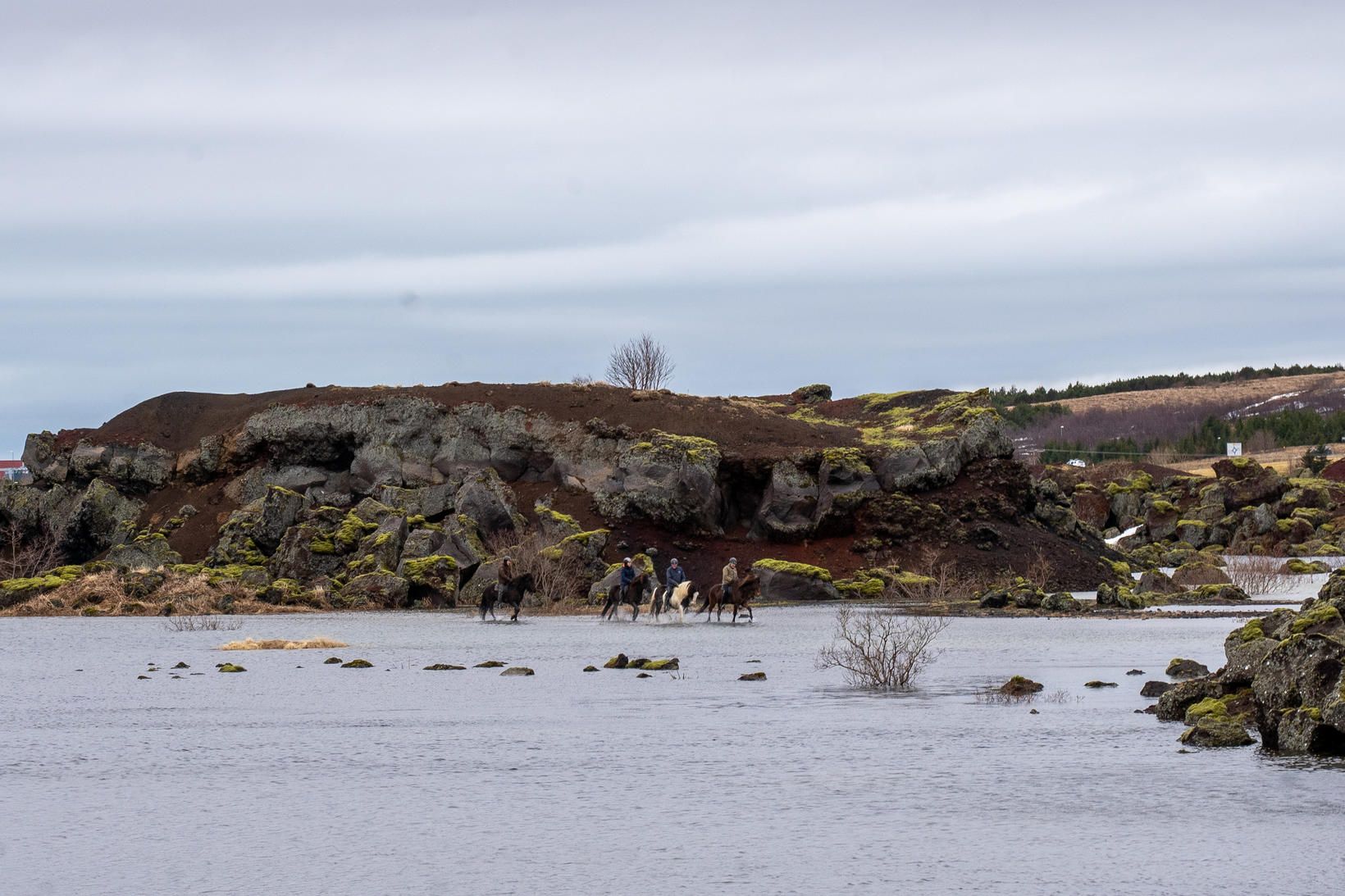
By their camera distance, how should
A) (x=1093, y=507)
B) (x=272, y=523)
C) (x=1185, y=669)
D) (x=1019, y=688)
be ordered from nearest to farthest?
(x=1019, y=688) < (x=1185, y=669) < (x=272, y=523) < (x=1093, y=507)

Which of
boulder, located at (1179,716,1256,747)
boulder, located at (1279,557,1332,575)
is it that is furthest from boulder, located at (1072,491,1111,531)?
boulder, located at (1179,716,1256,747)

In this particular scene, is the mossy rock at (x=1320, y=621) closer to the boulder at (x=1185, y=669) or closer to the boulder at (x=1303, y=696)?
the boulder at (x=1303, y=696)

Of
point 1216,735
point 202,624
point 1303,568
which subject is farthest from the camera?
point 1303,568

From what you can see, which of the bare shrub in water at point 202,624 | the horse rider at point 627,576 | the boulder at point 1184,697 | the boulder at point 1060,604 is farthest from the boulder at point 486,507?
the boulder at point 1184,697

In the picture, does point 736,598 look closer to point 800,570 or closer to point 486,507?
point 800,570

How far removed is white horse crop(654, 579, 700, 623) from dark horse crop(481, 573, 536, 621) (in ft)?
15.5

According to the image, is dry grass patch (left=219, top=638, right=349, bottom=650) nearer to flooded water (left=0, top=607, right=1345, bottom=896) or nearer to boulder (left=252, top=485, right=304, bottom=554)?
flooded water (left=0, top=607, right=1345, bottom=896)

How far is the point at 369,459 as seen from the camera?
80.2 m

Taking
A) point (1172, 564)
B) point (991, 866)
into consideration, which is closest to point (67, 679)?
point (991, 866)

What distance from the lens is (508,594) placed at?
175 ft

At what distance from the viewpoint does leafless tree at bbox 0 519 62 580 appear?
76375 millimetres

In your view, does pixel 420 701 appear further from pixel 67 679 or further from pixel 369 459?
pixel 369 459

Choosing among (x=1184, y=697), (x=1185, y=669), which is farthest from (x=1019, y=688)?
(x=1184, y=697)

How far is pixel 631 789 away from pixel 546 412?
212 ft
